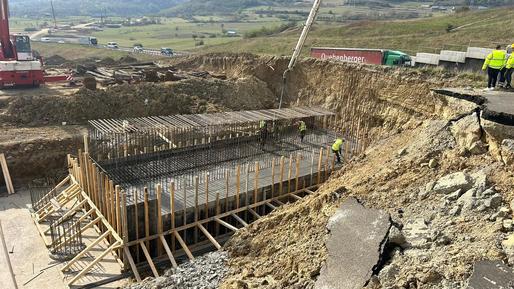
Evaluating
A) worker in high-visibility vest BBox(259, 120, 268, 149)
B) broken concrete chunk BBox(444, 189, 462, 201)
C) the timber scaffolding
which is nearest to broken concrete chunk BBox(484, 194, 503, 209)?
broken concrete chunk BBox(444, 189, 462, 201)

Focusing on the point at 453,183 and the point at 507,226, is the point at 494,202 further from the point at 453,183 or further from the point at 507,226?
the point at 453,183

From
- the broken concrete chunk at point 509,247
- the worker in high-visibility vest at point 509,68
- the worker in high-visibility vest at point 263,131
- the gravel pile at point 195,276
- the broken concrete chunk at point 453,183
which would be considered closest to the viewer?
the broken concrete chunk at point 509,247

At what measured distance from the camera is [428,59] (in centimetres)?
2081

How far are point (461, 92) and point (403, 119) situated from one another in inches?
288

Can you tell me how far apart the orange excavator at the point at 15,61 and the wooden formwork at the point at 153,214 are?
12.6 meters

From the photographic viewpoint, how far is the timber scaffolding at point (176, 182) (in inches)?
487

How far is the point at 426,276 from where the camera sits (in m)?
6.10

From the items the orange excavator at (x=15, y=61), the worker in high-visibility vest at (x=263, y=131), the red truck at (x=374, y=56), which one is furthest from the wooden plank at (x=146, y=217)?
the orange excavator at (x=15, y=61)

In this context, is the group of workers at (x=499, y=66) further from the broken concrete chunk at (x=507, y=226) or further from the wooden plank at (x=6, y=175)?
the wooden plank at (x=6, y=175)

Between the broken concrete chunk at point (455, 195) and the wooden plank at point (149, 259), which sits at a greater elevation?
the broken concrete chunk at point (455, 195)

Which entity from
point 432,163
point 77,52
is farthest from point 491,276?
point 77,52

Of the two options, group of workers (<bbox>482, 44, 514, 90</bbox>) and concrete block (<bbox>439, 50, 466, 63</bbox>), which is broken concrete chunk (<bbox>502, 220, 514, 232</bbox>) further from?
concrete block (<bbox>439, 50, 466, 63</bbox>)

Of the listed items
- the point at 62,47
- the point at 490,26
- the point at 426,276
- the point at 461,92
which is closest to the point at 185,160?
the point at 461,92

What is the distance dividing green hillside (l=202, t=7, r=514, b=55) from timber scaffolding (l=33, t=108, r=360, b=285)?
12409 millimetres
